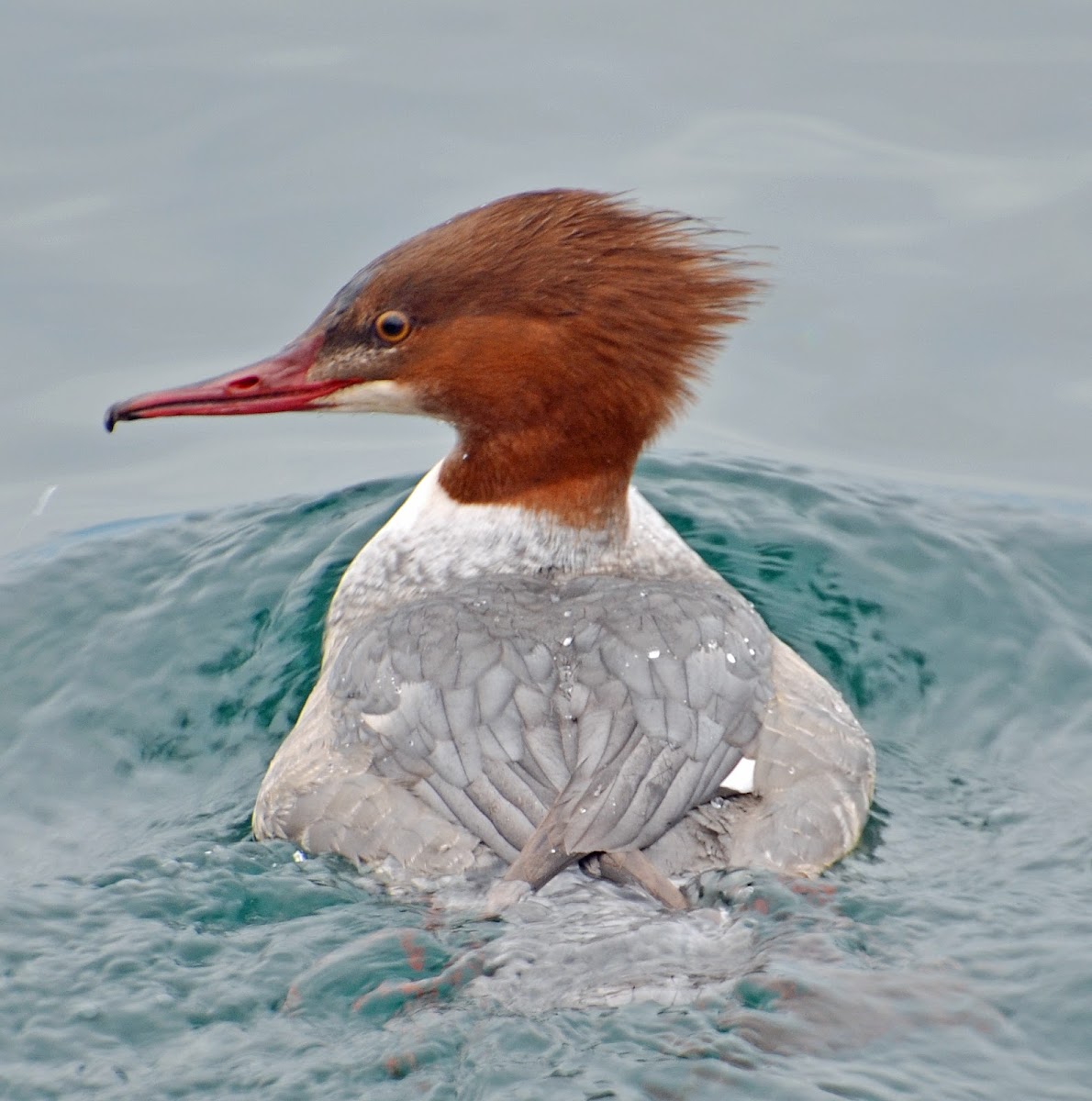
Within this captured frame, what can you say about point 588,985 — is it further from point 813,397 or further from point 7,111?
point 7,111

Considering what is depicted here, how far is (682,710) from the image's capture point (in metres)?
4.91

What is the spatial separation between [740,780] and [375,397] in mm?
1801

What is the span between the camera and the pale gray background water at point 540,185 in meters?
8.20

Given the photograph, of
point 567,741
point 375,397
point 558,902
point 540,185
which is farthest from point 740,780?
point 540,185

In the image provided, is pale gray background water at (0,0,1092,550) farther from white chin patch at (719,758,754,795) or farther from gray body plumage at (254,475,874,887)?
white chin patch at (719,758,754,795)

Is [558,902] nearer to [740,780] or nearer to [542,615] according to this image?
[740,780]

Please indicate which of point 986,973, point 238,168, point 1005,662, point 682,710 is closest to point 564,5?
point 238,168

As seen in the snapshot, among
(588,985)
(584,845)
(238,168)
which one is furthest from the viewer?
(238,168)

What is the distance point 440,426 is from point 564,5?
256 cm

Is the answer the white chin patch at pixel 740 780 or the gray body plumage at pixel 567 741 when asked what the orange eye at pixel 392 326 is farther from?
the white chin patch at pixel 740 780

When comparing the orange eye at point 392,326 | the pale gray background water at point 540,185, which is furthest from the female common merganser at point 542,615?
the pale gray background water at point 540,185

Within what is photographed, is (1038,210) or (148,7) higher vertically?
(148,7)

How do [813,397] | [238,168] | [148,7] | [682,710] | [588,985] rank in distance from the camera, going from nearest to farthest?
1. [588,985]
2. [682,710]
3. [813,397]
4. [238,168]
5. [148,7]

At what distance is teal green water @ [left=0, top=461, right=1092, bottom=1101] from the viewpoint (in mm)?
→ 4168
